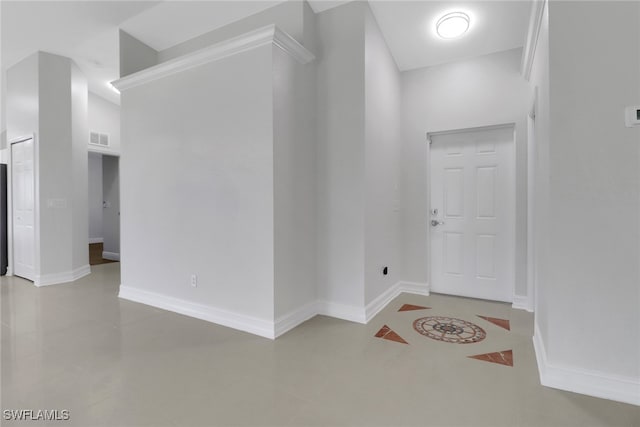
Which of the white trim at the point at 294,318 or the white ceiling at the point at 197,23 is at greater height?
the white ceiling at the point at 197,23

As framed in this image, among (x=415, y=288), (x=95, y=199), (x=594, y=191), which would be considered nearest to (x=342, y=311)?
(x=415, y=288)

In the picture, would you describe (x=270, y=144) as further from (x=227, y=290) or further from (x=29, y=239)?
(x=29, y=239)

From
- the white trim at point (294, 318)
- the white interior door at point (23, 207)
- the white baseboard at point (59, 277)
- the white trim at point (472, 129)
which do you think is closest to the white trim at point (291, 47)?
the white trim at point (472, 129)

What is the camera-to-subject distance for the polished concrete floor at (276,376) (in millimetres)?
1657

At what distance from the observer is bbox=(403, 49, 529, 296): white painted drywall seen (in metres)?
3.37

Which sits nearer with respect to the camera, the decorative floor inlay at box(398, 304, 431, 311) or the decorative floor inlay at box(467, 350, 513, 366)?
the decorative floor inlay at box(467, 350, 513, 366)

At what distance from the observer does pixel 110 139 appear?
6.00 m

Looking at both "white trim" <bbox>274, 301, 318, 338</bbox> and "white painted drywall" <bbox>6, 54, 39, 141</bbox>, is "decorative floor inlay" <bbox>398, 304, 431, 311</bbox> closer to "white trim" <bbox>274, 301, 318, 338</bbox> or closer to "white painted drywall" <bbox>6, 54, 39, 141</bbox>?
"white trim" <bbox>274, 301, 318, 338</bbox>

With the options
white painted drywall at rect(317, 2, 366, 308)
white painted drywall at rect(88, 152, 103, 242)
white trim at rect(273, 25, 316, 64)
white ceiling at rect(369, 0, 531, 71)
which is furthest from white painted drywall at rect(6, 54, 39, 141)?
white painted drywall at rect(88, 152, 103, 242)

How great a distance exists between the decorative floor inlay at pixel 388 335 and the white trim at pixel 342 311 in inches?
8.6

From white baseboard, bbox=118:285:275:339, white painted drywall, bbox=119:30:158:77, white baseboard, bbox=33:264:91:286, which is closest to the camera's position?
white baseboard, bbox=118:285:275:339

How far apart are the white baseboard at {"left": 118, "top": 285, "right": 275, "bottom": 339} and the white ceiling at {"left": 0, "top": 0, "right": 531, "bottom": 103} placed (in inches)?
116

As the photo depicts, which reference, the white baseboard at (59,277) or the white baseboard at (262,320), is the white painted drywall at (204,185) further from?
the white baseboard at (59,277)

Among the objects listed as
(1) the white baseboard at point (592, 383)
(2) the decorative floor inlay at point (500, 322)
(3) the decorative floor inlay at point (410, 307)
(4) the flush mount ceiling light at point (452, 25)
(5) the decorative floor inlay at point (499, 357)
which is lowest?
(5) the decorative floor inlay at point (499, 357)
